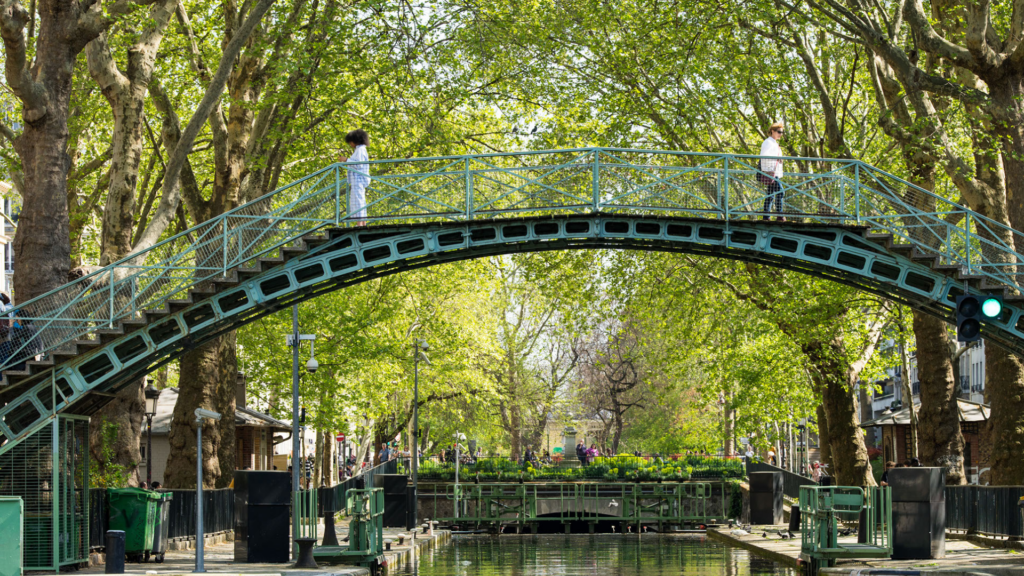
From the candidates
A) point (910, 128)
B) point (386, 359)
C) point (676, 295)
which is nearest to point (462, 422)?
point (386, 359)

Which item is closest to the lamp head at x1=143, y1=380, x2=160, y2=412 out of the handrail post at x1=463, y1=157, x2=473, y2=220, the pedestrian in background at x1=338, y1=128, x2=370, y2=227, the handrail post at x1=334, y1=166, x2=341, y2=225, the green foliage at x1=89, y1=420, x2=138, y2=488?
the green foliage at x1=89, y1=420, x2=138, y2=488

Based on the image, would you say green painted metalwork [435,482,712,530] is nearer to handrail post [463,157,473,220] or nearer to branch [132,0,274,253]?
branch [132,0,274,253]

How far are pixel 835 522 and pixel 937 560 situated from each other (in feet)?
5.64

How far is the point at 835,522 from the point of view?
21.2 metres

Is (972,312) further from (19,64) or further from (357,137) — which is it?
(19,64)

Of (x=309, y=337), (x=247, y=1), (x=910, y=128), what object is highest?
(x=247, y=1)

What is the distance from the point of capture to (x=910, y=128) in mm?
25359

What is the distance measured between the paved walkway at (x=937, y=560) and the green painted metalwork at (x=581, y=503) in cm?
1150

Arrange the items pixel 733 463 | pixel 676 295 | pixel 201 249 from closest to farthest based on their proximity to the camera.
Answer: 1. pixel 201 249
2. pixel 676 295
3. pixel 733 463

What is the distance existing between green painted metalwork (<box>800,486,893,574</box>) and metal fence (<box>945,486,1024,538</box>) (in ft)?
8.91

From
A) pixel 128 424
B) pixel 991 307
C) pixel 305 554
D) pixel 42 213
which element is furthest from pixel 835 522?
pixel 128 424

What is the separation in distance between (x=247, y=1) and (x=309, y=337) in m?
8.06

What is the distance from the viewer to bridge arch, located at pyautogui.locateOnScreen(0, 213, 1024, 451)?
20250 mm

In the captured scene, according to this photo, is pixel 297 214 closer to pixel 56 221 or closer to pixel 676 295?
pixel 56 221
